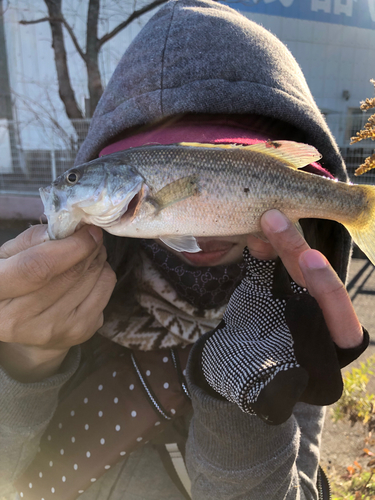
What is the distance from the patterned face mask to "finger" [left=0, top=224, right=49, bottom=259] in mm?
739

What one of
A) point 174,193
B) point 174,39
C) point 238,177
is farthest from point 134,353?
point 174,39

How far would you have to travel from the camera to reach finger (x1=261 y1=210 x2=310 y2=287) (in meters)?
1.33

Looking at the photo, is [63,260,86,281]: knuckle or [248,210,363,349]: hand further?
[63,260,86,281]: knuckle

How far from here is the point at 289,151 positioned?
4.92ft

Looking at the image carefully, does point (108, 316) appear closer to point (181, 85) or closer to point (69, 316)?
point (69, 316)

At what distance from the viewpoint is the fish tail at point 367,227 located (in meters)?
1.50

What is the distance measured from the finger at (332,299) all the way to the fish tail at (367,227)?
41 centimetres

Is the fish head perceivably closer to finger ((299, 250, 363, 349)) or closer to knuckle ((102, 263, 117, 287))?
knuckle ((102, 263, 117, 287))

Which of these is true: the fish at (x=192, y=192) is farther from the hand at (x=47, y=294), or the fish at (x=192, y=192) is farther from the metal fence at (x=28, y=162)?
the metal fence at (x=28, y=162)

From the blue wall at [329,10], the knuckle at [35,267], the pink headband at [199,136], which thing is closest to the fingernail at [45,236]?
the knuckle at [35,267]

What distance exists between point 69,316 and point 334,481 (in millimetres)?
2139

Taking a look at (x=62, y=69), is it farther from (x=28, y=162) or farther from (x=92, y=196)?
(x=92, y=196)

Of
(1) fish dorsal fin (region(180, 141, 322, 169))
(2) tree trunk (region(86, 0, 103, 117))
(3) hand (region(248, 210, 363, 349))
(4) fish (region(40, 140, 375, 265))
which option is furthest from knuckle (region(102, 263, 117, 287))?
(2) tree trunk (region(86, 0, 103, 117))

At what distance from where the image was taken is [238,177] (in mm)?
1432
